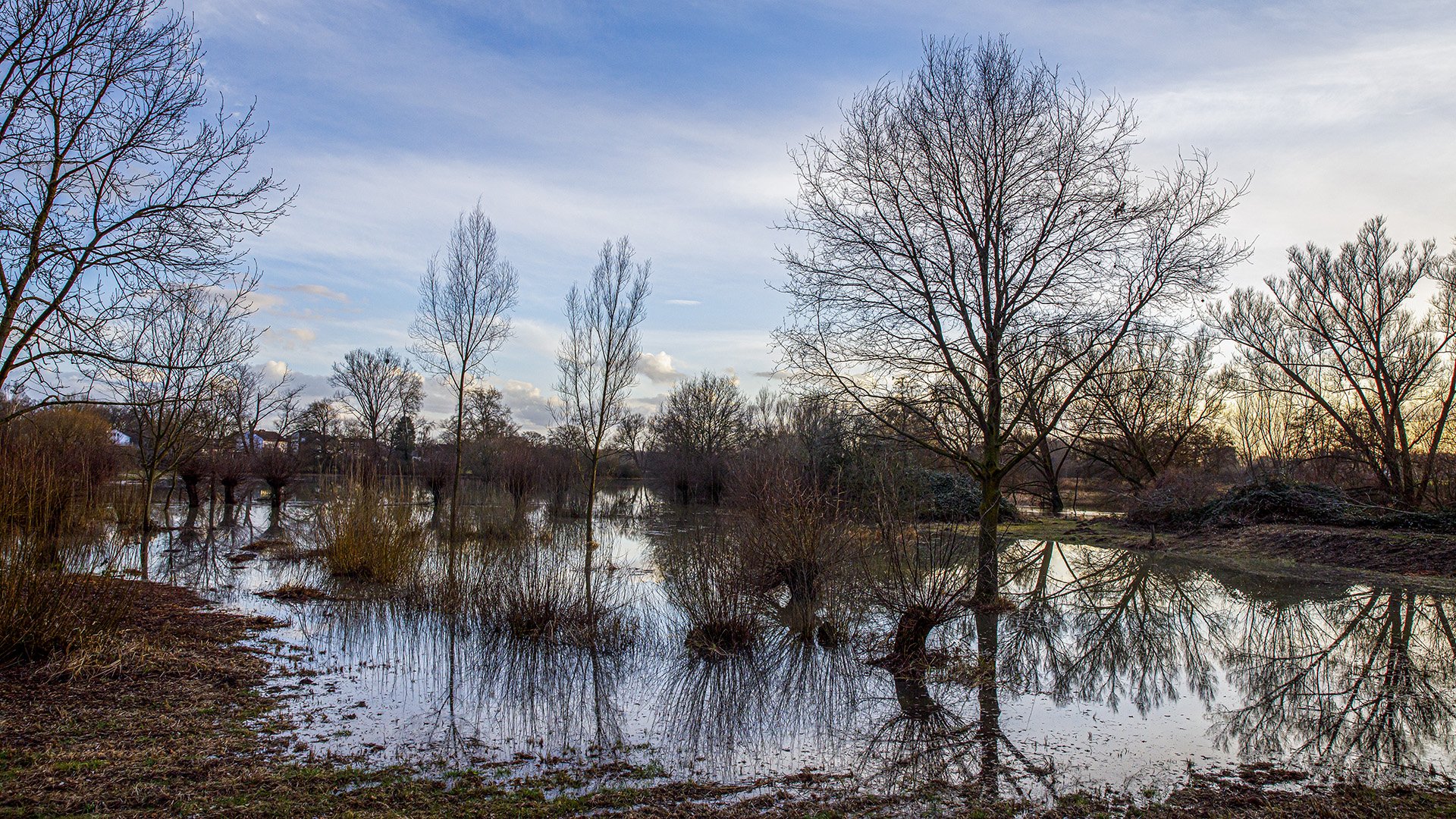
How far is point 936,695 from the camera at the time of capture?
690 centimetres

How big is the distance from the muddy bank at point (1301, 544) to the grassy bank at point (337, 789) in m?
12.7

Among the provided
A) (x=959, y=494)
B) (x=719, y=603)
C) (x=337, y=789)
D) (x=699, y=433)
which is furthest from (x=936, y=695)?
(x=699, y=433)

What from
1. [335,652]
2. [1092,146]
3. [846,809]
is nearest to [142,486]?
[335,652]

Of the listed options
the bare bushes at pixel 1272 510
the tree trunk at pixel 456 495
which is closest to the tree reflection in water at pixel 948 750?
the tree trunk at pixel 456 495

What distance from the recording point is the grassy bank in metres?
4.09

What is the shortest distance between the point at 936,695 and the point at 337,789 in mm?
4871

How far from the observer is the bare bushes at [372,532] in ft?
39.9

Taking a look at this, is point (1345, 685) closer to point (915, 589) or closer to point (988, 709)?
point (988, 709)

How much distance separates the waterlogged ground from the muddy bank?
10.7 ft

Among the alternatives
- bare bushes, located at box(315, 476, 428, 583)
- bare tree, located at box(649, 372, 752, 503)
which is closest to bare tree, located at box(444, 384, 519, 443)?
bare tree, located at box(649, 372, 752, 503)

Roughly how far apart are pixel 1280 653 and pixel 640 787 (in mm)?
7620

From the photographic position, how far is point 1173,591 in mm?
12711

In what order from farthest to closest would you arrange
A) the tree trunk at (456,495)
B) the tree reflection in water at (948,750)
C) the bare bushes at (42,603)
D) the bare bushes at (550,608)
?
the tree trunk at (456,495) < the bare bushes at (550,608) < the bare bushes at (42,603) < the tree reflection in water at (948,750)

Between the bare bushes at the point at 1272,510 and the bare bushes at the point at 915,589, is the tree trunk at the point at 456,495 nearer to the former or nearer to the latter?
the bare bushes at the point at 915,589
